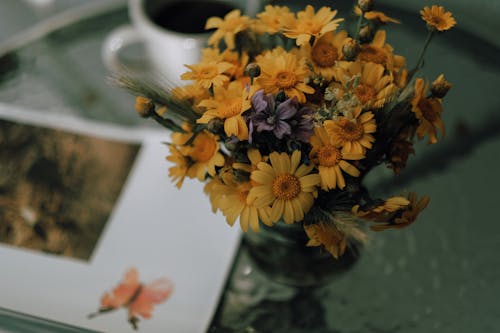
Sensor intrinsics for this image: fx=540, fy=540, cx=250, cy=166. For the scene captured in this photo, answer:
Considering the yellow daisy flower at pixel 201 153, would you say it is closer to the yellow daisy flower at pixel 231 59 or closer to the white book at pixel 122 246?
the yellow daisy flower at pixel 231 59

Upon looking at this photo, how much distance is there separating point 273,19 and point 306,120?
0.09 meters

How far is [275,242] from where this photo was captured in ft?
1.52

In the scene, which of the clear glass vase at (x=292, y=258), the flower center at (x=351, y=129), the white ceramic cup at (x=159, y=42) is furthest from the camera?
the white ceramic cup at (x=159, y=42)

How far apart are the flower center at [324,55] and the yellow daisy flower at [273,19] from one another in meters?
0.03

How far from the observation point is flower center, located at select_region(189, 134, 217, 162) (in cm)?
38

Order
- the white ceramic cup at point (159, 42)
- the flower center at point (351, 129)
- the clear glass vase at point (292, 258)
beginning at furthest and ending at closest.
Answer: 1. the white ceramic cup at point (159, 42)
2. the clear glass vase at point (292, 258)
3. the flower center at point (351, 129)

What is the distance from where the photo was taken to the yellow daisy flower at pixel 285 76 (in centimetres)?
35

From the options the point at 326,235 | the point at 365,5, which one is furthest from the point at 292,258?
the point at 365,5

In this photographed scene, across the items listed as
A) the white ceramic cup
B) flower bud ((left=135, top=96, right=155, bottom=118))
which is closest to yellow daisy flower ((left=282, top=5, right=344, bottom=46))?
flower bud ((left=135, top=96, right=155, bottom=118))

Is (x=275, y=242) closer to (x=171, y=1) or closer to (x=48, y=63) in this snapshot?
(x=171, y=1)

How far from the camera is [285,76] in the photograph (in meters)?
0.35

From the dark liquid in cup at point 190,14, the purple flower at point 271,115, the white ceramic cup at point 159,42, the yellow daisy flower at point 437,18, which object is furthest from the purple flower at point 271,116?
the dark liquid in cup at point 190,14

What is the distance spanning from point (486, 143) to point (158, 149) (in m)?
0.38

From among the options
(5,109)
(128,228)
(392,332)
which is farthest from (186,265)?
(5,109)
